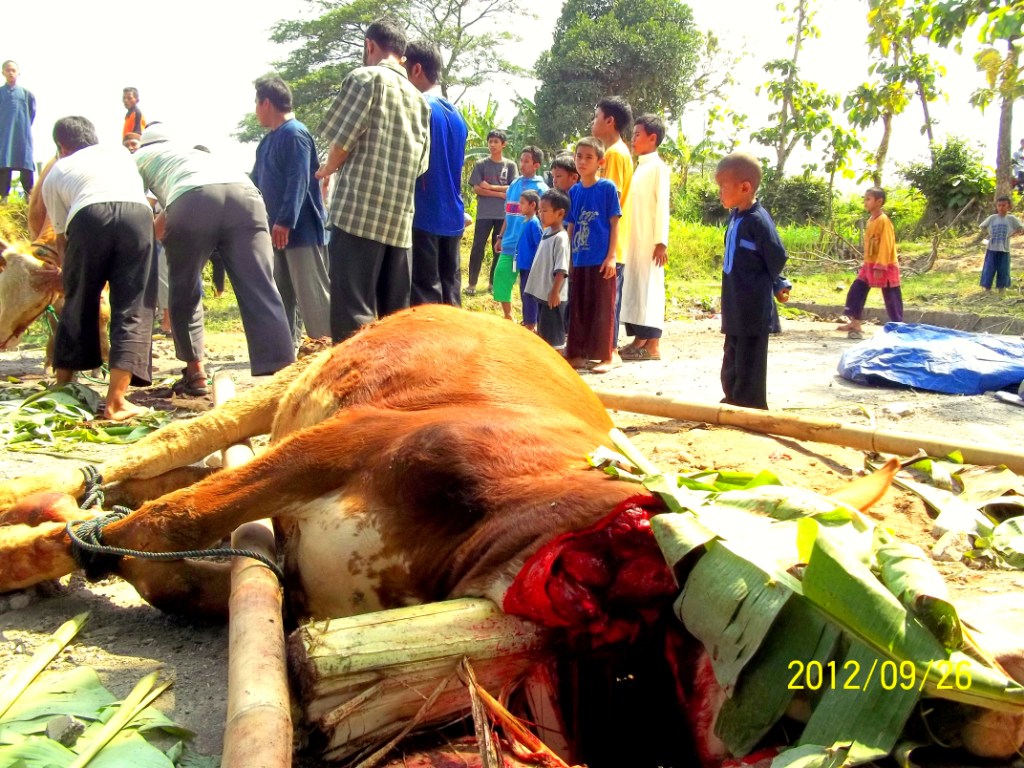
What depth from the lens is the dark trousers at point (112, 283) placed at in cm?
545

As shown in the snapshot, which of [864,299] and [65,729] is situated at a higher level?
[864,299]

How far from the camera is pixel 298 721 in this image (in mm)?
1936

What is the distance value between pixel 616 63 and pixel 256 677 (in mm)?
30548

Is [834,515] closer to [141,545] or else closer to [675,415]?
[141,545]

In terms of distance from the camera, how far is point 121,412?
5.45 m

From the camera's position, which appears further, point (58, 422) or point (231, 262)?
point (231, 262)

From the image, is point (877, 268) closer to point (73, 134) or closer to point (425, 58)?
point (425, 58)

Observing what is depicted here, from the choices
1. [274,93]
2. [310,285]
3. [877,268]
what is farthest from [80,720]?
[877,268]

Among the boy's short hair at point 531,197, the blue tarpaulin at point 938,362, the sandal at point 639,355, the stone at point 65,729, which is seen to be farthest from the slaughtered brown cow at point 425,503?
the boy's short hair at point 531,197

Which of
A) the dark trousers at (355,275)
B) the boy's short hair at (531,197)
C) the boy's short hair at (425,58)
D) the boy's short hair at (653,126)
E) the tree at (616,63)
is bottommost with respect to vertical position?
the dark trousers at (355,275)

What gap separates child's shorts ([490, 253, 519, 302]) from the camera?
33.8 feet

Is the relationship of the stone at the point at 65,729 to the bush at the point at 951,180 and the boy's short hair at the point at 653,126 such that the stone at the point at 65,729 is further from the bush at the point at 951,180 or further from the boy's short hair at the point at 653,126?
the bush at the point at 951,180

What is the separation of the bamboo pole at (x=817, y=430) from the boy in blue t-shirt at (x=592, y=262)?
269 centimetres

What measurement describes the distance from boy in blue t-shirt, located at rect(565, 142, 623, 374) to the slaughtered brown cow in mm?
4340
